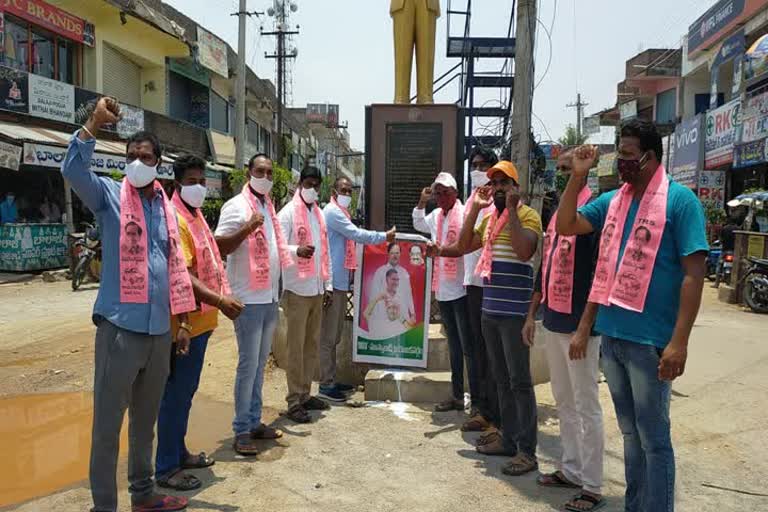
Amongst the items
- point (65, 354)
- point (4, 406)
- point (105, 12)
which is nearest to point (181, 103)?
point (105, 12)

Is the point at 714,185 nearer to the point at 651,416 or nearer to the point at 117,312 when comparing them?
the point at 651,416

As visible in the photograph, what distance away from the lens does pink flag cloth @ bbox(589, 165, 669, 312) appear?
2.65 m

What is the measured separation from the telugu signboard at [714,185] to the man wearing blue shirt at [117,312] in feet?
71.2

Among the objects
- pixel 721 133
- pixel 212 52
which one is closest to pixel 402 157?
pixel 721 133

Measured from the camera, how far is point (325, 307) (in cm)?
566

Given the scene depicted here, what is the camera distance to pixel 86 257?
42.4 ft

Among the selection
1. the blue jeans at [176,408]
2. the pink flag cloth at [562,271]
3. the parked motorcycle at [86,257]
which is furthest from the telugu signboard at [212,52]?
the pink flag cloth at [562,271]

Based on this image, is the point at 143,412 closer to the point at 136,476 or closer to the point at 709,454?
the point at 136,476

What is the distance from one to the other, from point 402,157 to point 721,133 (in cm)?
1704

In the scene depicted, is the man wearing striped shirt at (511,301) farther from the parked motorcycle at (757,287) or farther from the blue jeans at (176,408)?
the parked motorcycle at (757,287)

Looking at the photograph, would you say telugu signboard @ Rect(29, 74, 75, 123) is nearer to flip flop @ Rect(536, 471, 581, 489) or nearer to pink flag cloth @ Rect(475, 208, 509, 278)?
pink flag cloth @ Rect(475, 208, 509, 278)

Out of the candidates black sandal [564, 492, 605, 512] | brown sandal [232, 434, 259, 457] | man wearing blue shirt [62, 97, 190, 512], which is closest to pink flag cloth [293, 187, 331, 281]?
brown sandal [232, 434, 259, 457]

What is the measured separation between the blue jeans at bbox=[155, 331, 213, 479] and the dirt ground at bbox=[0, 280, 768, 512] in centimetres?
23

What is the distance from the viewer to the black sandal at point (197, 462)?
3861mm
